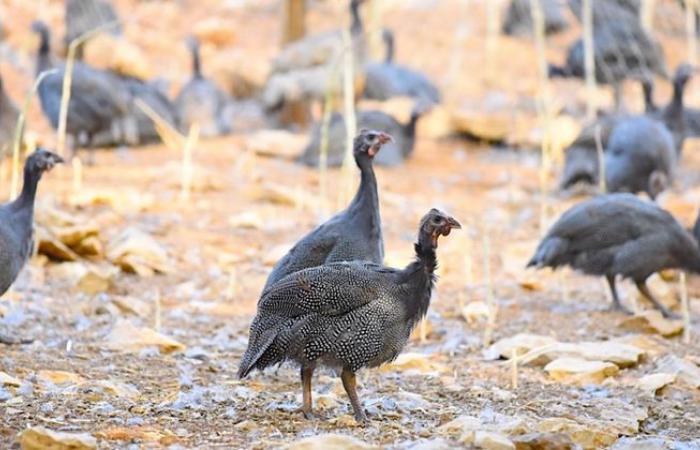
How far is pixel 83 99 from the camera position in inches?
499

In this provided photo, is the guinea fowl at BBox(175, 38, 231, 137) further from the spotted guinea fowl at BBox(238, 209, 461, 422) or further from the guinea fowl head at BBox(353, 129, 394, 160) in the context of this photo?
the spotted guinea fowl at BBox(238, 209, 461, 422)

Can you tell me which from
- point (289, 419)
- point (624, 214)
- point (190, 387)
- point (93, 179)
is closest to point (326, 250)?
point (190, 387)

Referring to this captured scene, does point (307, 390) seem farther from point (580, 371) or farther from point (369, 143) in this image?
point (369, 143)

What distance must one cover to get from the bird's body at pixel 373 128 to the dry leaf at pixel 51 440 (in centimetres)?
924

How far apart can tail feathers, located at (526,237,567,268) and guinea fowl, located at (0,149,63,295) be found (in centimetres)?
293

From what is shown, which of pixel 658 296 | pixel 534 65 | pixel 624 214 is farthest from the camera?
pixel 534 65

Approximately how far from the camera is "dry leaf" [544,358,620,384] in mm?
5852

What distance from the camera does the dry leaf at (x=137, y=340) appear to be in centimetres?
612

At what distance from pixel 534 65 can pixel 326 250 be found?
1425 centimetres

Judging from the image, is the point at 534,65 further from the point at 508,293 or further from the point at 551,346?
the point at 551,346

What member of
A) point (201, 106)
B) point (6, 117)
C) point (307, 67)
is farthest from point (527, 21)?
point (6, 117)

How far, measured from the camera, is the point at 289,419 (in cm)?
472

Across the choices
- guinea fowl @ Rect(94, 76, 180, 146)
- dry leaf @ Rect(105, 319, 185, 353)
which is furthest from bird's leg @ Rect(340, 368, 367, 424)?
guinea fowl @ Rect(94, 76, 180, 146)

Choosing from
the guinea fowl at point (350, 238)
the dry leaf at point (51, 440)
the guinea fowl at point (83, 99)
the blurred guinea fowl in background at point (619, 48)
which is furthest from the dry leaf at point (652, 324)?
the blurred guinea fowl in background at point (619, 48)
